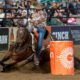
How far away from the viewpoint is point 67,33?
52.4 feet

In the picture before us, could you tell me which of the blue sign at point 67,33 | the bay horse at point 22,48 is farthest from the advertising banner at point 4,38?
the bay horse at point 22,48

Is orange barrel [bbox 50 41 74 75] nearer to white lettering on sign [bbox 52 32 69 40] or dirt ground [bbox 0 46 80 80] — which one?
dirt ground [bbox 0 46 80 80]

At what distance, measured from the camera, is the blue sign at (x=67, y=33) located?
15.8 m

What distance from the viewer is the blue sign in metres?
15.8

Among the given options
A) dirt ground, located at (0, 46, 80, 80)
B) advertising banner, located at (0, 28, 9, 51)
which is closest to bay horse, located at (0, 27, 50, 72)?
dirt ground, located at (0, 46, 80, 80)

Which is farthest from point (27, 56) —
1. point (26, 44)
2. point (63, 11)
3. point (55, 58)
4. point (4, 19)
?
point (63, 11)

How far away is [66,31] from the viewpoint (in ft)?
52.5

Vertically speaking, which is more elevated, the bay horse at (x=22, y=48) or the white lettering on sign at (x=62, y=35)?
the bay horse at (x=22, y=48)
